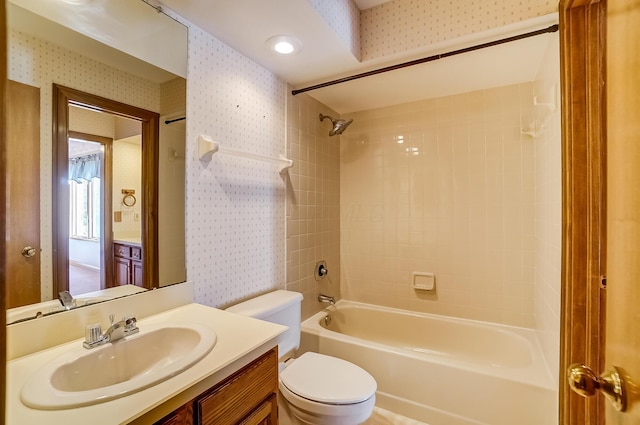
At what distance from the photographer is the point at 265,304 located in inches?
64.1

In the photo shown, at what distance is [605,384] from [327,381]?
118 cm

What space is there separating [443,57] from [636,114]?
1337 mm

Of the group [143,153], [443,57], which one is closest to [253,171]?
[143,153]

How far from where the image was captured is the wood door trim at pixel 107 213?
1131mm

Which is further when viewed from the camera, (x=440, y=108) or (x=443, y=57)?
(x=440, y=108)

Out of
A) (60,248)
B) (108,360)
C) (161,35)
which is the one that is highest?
(161,35)

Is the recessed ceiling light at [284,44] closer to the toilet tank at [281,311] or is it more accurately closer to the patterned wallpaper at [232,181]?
the patterned wallpaper at [232,181]

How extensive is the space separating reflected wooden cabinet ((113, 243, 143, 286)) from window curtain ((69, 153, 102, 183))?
0.93 feet

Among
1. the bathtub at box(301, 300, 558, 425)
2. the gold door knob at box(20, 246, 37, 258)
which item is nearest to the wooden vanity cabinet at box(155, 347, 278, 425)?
the gold door knob at box(20, 246, 37, 258)

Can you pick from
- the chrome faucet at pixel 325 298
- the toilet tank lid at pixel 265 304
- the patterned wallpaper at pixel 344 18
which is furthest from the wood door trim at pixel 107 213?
the chrome faucet at pixel 325 298

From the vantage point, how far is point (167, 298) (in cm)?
129

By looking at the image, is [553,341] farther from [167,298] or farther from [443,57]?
[167,298]

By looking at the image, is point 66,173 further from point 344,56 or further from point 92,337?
point 344,56

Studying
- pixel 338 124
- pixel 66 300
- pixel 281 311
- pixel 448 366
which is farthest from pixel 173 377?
pixel 338 124
